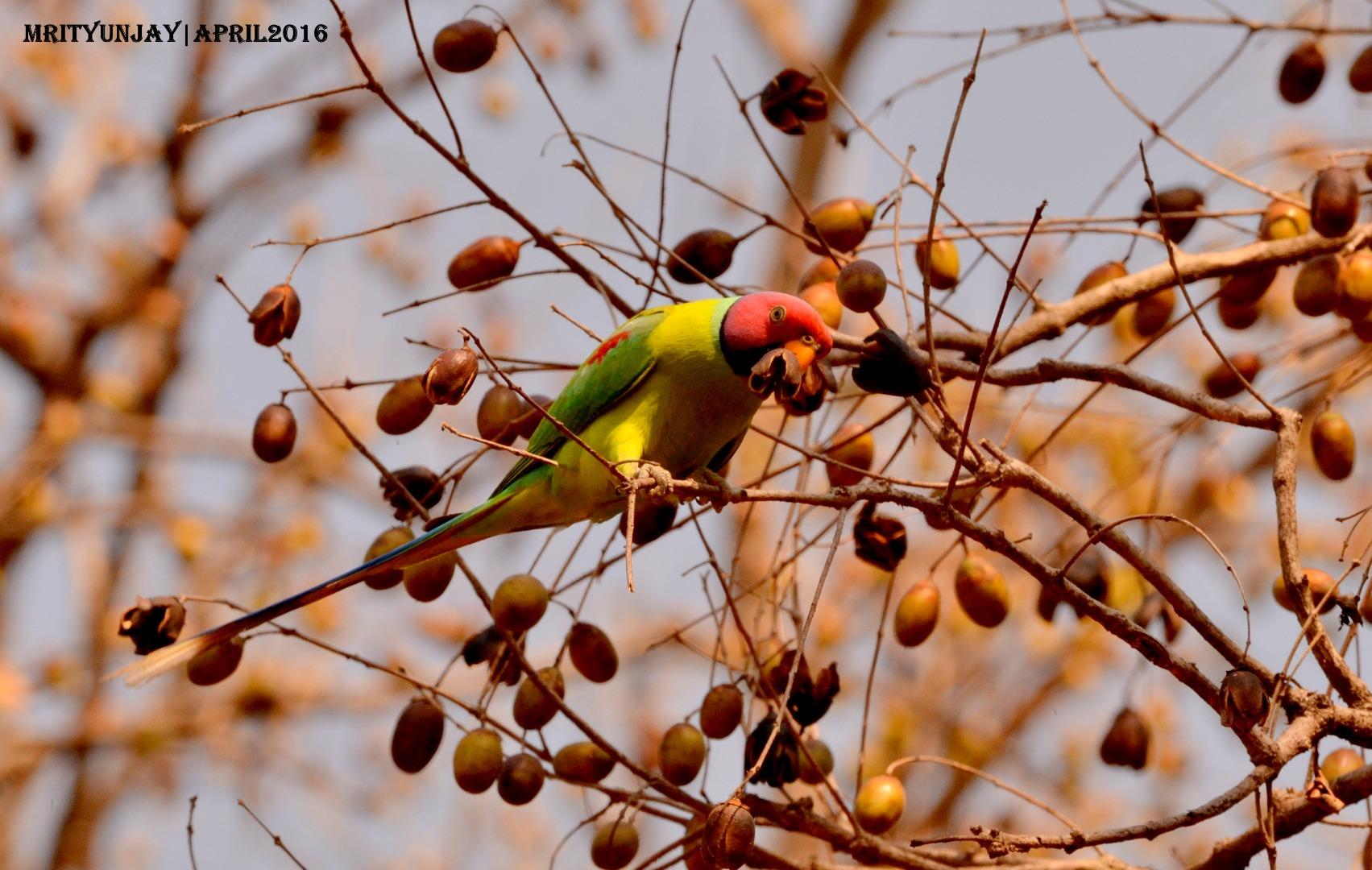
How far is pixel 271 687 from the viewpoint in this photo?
6348 mm

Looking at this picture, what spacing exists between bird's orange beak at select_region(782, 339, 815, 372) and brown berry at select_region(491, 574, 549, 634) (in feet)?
2.08

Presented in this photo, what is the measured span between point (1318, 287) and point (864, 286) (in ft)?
3.30

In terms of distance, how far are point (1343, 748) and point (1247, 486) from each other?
14.2 ft

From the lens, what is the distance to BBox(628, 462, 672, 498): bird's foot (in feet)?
8.32

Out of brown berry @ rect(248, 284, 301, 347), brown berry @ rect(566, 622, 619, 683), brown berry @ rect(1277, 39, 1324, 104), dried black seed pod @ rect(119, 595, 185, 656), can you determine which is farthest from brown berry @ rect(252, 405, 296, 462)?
brown berry @ rect(1277, 39, 1324, 104)

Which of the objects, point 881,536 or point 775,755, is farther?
point 881,536

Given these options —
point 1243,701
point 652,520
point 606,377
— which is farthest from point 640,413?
point 1243,701

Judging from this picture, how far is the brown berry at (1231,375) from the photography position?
293 centimetres

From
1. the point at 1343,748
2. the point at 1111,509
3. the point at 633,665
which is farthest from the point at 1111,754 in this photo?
the point at 633,665

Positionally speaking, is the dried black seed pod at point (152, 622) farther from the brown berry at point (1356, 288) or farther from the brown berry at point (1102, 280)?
the brown berry at point (1356, 288)

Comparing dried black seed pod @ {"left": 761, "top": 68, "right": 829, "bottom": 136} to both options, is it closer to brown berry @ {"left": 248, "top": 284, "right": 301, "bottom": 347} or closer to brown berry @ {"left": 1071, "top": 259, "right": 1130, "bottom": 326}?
brown berry @ {"left": 1071, "top": 259, "right": 1130, "bottom": 326}

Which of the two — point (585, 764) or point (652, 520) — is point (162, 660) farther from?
point (652, 520)

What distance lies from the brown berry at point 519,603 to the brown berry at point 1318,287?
1650 mm

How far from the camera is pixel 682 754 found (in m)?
2.38
